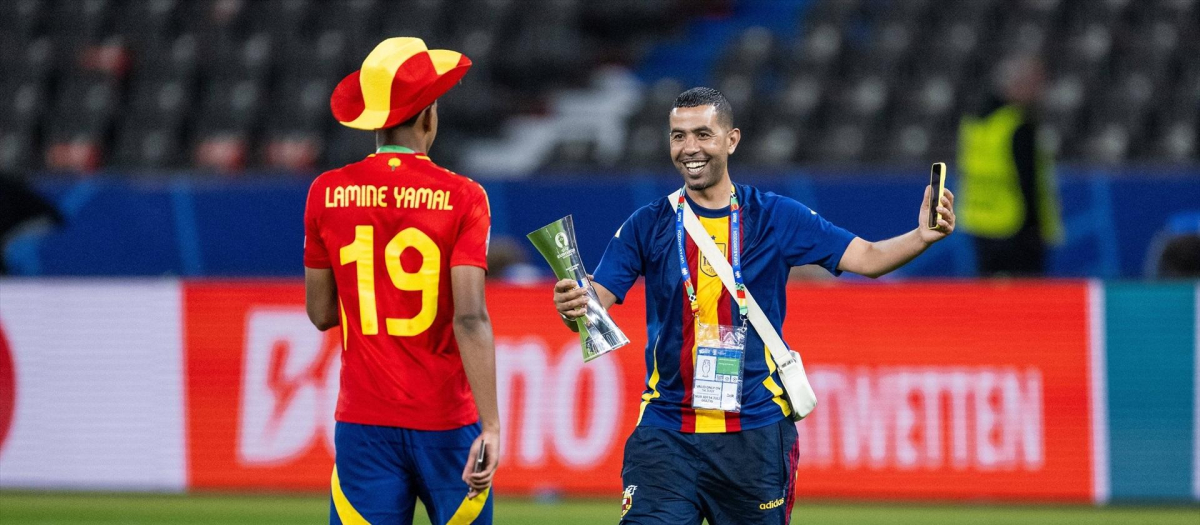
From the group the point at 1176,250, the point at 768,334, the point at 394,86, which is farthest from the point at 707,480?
the point at 1176,250

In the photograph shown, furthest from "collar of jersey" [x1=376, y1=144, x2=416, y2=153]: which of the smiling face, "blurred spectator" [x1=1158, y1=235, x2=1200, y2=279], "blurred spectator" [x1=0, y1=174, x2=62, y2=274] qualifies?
"blurred spectator" [x1=0, y1=174, x2=62, y2=274]

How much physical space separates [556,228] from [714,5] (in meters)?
14.0

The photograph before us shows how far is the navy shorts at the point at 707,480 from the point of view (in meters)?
5.08

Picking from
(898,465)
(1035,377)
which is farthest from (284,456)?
(1035,377)

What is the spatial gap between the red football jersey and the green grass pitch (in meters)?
4.06

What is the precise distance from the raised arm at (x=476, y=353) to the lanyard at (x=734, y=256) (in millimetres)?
897

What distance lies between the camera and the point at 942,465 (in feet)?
30.1

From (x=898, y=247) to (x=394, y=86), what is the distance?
170cm

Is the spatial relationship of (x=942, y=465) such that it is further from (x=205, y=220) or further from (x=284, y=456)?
(x=205, y=220)

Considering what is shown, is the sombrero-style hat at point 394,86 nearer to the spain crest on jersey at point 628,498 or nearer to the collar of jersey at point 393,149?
the collar of jersey at point 393,149

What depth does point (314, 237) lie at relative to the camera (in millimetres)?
4652

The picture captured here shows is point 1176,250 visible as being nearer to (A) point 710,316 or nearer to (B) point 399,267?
(A) point 710,316

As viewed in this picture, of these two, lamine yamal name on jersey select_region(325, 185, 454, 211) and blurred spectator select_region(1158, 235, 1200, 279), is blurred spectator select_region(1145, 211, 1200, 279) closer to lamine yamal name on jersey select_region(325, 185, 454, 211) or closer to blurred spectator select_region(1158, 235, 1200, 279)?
blurred spectator select_region(1158, 235, 1200, 279)

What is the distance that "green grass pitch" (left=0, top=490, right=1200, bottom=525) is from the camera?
863cm
